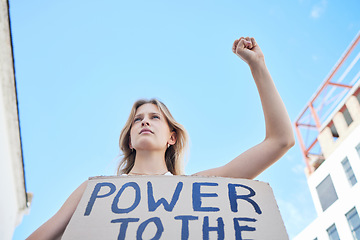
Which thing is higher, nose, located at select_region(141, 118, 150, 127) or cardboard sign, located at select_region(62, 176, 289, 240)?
nose, located at select_region(141, 118, 150, 127)

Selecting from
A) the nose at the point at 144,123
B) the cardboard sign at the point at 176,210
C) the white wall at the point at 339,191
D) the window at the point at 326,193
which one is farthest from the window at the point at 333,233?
the cardboard sign at the point at 176,210

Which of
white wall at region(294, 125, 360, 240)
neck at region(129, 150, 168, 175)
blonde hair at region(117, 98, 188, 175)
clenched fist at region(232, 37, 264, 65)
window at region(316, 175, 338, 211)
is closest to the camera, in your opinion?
clenched fist at region(232, 37, 264, 65)

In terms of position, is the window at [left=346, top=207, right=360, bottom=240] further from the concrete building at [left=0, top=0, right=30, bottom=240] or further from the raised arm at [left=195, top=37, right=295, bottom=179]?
the raised arm at [left=195, top=37, right=295, bottom=179]

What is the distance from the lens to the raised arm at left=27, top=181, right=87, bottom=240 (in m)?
1.36

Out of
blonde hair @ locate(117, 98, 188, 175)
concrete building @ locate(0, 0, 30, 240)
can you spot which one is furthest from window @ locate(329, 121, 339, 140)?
blonde hair @ locate(117, 98, 188, 175)

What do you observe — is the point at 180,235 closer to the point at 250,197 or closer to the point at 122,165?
the point at 250,197

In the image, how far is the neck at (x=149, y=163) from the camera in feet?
5.98

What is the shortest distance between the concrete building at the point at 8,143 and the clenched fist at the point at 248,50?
26.0ft

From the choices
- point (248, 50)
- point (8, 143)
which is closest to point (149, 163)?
point (248, 50)

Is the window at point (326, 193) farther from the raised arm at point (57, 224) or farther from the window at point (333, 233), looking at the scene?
the raised arm at point (57, 224)

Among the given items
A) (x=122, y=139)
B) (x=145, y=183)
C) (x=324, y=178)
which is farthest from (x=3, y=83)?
(x=324, y=178)

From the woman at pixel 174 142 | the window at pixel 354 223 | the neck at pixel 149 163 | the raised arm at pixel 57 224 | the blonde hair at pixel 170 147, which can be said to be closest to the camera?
the raised arm at pixel 57 224

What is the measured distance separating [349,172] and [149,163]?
2163 cm

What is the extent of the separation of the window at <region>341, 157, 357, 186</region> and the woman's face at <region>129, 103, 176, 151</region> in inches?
823
